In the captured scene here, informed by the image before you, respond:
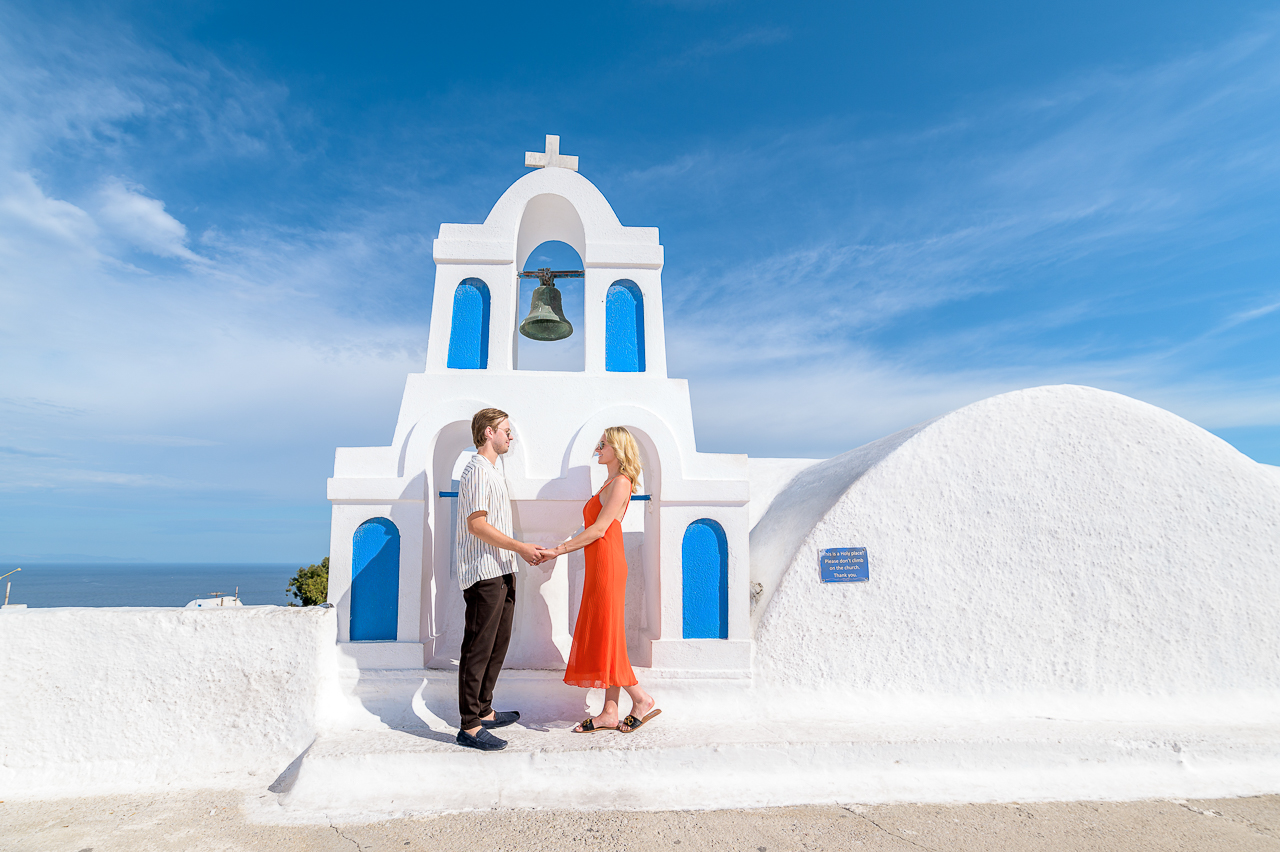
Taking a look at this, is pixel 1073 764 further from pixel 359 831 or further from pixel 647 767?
pixel 359 831

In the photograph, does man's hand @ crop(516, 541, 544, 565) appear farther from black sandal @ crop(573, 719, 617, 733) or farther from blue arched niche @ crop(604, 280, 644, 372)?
blue arched niche @ crop(604, 280, 644, 372)

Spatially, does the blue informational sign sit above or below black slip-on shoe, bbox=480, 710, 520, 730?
above

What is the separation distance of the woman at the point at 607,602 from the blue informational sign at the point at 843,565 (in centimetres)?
205

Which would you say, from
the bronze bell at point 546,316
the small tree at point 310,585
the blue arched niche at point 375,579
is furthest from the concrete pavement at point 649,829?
the small tree at point 310,585

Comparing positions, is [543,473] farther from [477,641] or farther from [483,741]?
[483,741]

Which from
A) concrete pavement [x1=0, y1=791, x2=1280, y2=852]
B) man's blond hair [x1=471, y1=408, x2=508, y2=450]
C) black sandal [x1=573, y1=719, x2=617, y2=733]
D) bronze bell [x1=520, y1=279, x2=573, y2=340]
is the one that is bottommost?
concrete pavement [x1=0, y1=791, x2=1280, y2=852]

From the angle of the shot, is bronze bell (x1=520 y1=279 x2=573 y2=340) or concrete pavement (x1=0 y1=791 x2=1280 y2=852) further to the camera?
bronze bell (x1=520 y1=279 x2=573 y2=340)

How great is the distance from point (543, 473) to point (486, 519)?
3.62 ft

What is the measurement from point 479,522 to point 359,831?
1687 millimetres

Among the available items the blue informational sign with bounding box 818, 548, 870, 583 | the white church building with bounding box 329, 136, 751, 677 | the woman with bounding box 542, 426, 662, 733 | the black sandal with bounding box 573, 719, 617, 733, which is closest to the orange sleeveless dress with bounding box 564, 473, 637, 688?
the woman with bounding box 542, 426, 662, 733

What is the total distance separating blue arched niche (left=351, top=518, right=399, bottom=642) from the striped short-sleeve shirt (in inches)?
41.9

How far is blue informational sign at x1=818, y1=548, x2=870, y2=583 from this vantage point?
18.3ft

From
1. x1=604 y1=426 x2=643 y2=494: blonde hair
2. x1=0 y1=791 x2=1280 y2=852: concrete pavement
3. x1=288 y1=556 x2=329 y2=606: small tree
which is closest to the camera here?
x1=0 y1=791 x2=1280 y2=852: concrete pavement

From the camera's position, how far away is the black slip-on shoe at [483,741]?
12.5ft
